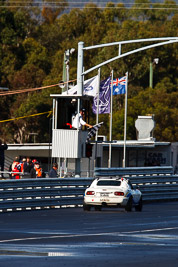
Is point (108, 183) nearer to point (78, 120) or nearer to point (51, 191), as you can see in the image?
point (51, 191)

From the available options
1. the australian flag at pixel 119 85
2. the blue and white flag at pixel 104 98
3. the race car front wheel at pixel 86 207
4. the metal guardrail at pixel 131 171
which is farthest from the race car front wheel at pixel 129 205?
the australian flag at pixel 119 85

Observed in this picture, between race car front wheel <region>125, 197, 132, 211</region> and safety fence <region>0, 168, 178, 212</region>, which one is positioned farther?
race car front wheel <region>125, 197, 132, 211</region>

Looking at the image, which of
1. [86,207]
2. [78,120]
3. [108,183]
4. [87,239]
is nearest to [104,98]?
[78,120]

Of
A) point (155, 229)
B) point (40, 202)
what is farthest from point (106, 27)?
point (155, 229)

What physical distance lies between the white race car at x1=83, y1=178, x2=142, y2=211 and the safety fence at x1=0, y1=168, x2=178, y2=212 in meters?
1.48

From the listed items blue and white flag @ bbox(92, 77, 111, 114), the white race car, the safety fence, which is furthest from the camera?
blue and white flag @ bbox(92, 77, 111, 114)

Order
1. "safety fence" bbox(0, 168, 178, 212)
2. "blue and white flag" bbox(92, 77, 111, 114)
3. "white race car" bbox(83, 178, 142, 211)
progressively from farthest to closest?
"blue and white flag" bbox(92, 77, 111, 114), "white race car" bbox(83, 178, 142, 211), "safety fence" bbox(0, 168, 178, 212)

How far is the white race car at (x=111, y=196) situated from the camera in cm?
2614

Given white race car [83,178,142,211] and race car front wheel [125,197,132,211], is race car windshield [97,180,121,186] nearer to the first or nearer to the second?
white race car [83,178,142,211]

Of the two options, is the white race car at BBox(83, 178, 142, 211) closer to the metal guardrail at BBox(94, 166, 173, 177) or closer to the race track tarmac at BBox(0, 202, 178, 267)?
the race track tarmac at BBox(0, 202, 178, 267)

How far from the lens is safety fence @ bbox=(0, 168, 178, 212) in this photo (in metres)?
25.4

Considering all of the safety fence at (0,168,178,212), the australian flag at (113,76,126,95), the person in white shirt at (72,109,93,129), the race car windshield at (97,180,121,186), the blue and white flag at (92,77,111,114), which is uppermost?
the australian flag at (113,76,126,95)

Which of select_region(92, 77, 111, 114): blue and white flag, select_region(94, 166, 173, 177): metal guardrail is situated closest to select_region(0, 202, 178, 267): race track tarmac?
select_region(94, 166, 173, 177): metal guardrail

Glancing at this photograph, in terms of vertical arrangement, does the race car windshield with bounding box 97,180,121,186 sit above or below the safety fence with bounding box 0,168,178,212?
above
